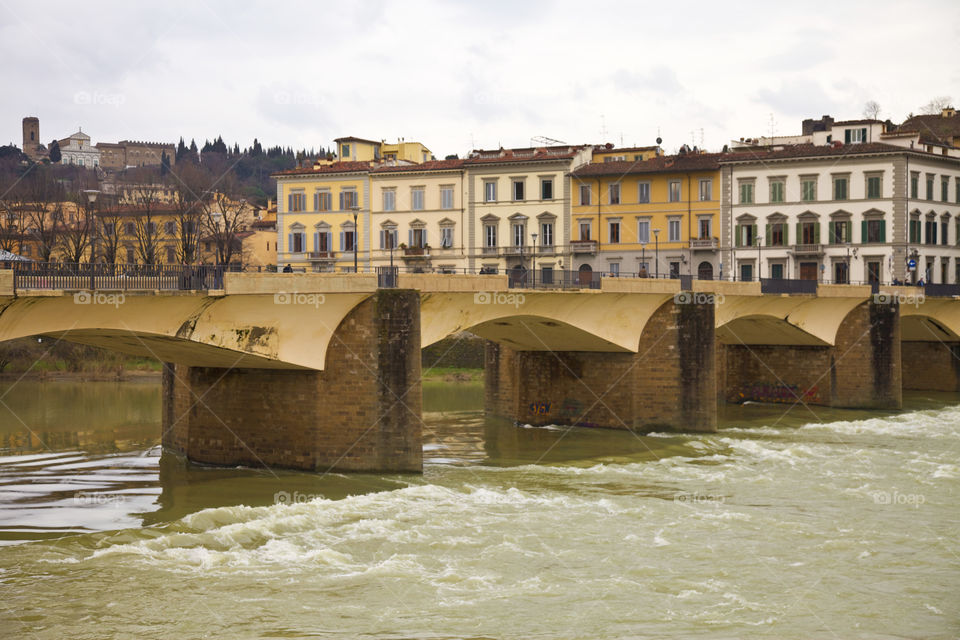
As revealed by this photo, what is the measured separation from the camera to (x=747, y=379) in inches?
1912

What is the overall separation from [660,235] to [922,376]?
15795mm

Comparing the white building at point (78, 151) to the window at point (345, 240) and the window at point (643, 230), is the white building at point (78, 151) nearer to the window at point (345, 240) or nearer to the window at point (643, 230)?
the window at point (345, 240)

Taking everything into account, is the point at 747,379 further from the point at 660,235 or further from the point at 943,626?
the point at 943,626

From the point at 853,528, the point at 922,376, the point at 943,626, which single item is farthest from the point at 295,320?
the point at 922,376

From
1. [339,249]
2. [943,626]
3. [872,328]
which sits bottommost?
[943,626]

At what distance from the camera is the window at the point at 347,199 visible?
66688 millimetres

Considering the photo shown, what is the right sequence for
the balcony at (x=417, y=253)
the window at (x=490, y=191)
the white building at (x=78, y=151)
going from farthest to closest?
the white building at (x=78, y=151), the balcony at (x=417, y=253), the window at (x=490, y=191)

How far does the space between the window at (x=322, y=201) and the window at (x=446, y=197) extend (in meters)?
6.87

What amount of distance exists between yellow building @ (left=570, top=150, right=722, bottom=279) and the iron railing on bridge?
41.1m

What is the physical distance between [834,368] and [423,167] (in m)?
28.9

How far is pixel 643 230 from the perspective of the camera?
2490 inches

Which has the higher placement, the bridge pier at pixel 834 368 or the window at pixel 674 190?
the window at pixel 674 190

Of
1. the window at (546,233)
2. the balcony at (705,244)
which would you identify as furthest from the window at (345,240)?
the balcony at (705,244)

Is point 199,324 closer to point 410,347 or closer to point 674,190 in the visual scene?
point 410,347
